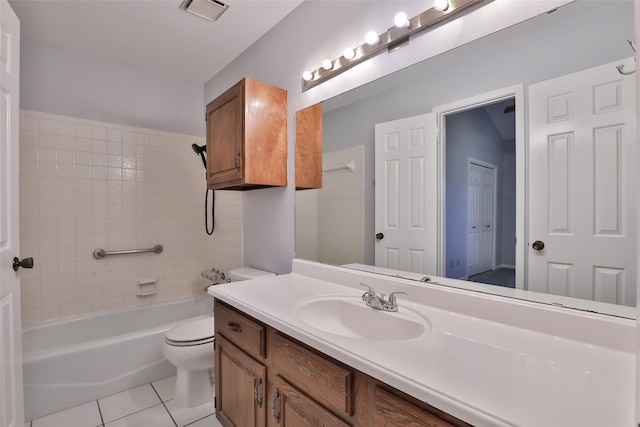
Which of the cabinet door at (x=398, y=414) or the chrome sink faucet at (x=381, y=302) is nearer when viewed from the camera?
the cabinet door at (x=398, y=414)

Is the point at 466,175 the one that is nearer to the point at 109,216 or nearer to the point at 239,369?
the point at 239,369

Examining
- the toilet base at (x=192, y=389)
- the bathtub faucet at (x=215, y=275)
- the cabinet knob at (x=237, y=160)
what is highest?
the cabinet knob at (x=237, y=160)

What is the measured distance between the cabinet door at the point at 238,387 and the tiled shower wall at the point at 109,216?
1.06 meters

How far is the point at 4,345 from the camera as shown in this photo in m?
1.24

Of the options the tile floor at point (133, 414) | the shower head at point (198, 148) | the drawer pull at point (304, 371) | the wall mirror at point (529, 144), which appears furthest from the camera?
the shower head at point (198, 148)

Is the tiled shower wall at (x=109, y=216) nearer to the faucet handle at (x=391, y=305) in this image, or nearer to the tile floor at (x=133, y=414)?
the tile floor at (x=133, y=414)

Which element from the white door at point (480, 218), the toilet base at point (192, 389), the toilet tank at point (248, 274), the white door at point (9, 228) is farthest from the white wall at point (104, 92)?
the white door at point (480, 218)

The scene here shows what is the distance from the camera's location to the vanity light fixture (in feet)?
3.59

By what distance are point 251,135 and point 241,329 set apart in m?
1.02

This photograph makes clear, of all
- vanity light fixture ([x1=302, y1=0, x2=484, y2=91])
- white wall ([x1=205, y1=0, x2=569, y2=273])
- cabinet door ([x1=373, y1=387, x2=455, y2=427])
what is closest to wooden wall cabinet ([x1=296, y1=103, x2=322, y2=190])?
white wall ([x1=205, y1=0, x2=569, y2=273])

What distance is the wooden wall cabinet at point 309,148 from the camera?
1.68 m

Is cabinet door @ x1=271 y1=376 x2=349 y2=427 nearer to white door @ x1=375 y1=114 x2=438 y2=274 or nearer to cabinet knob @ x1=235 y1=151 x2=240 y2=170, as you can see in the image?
white door @ x1=375 y1=114 x2=438 y2=274

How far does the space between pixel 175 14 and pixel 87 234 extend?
1722 mm

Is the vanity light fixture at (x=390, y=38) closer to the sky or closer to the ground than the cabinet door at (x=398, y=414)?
closer to the sky
